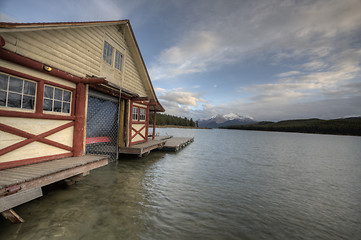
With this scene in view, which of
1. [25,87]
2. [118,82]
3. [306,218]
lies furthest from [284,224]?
[118,82]

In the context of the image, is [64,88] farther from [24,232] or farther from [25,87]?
[24,232]

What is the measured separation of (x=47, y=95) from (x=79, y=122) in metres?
1.54

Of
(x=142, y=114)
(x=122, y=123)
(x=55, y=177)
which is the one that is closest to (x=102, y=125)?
(x=122, y=123)

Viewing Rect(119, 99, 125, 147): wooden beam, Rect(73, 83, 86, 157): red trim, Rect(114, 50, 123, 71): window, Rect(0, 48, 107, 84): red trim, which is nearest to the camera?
Rect(0, 48, 107, 84): red trim

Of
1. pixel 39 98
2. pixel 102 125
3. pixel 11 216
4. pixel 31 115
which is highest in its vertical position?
pixel 39 98

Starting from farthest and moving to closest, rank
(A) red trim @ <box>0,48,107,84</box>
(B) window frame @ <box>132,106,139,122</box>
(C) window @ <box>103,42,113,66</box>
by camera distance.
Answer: (B) window frame @ <box>132,106,139,122</box>
(C) window @ <box>103,42,113,66</box>
(A) red trim @ <box>0,48,107,84</box>

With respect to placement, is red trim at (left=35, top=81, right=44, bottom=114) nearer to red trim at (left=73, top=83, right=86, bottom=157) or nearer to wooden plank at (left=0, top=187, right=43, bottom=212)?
A: red trim at (left=73, top=83, right=86, bottom=157)

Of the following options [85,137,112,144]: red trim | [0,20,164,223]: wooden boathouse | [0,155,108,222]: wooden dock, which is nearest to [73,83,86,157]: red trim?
[0,20,164,223]: wooden boathouse

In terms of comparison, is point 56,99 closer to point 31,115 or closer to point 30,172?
point 31,115

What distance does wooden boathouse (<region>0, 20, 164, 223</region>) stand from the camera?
181 inches

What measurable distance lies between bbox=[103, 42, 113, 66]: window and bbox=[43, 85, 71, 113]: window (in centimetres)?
310

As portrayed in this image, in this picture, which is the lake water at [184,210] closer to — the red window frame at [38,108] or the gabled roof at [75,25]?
the red window frame at [38,108]

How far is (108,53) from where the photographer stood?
9.29 metres

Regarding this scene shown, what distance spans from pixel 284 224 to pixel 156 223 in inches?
144
